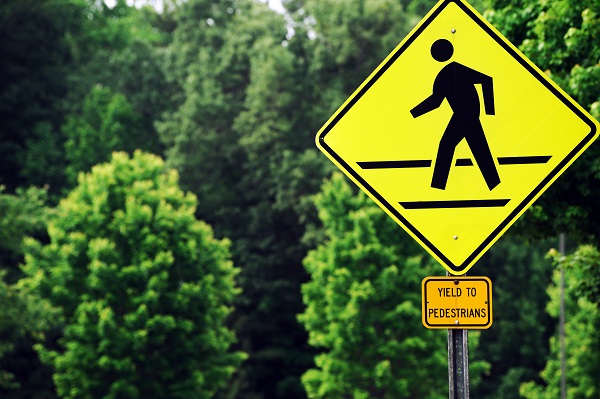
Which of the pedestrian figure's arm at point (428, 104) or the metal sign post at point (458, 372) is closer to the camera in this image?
the metal sign post at point (458, 372)

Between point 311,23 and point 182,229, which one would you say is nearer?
point 182,229

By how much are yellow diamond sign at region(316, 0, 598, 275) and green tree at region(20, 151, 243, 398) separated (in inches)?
1339

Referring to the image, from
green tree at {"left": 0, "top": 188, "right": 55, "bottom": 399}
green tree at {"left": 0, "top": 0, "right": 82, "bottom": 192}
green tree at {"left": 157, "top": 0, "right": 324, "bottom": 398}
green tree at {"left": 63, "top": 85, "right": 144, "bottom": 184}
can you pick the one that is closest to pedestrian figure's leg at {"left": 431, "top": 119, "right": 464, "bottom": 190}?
green tree at {"left": 0, "top": 188, "right": 55, "bottom": 399}

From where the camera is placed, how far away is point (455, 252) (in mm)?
5098

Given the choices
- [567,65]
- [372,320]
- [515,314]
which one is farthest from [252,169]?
[567,65]

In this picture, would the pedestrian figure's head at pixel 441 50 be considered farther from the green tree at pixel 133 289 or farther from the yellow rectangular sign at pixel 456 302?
the green tree at pixel 133 289

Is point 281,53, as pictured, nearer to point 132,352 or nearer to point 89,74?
point 89,74

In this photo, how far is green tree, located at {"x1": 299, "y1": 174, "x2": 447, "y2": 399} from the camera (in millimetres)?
41938

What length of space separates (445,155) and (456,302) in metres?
0.65

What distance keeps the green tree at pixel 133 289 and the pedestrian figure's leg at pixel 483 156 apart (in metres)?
34.2

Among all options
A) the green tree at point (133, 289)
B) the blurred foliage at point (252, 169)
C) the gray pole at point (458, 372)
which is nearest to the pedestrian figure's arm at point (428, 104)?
the gray pole at point (458, 372)

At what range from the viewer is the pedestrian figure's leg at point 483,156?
5.04m

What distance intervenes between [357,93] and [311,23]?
53254 mm

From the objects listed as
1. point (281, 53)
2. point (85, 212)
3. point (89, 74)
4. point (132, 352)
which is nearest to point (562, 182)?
point (132, 352)
